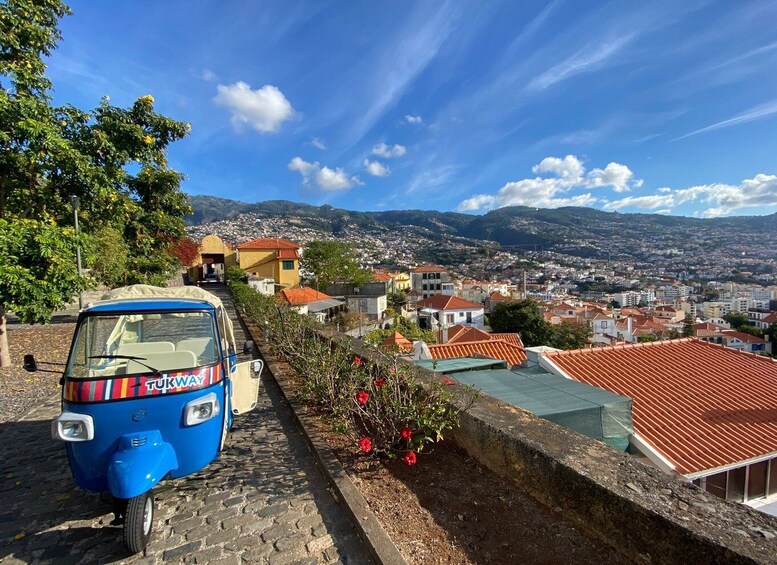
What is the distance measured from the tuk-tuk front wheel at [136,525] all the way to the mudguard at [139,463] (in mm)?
219

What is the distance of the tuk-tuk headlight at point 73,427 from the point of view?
277 centimetres

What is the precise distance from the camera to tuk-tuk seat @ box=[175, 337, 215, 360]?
355 centimetres

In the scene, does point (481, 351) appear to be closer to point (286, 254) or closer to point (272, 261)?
point (286, 254)

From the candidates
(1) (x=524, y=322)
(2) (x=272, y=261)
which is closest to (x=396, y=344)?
(2) (x=272, y=261)

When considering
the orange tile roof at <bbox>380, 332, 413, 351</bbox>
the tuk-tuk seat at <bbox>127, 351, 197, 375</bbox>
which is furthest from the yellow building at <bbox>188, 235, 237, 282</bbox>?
the tuk-tuk seat at <bbox>127, 351, 197, 375</bbox>

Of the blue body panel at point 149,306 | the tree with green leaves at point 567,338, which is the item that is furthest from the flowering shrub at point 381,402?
the tree with green leaves at point 567,338

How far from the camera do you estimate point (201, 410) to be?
3.15 meters

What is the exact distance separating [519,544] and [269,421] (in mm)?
3850

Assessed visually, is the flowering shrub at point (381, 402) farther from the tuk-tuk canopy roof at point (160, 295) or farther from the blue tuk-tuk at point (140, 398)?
the tuk-tuk canopy roof at point (160, 295)

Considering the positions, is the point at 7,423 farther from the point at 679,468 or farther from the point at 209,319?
the point at 679,468

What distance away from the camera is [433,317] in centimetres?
5078

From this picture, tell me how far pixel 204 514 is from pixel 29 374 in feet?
24.3

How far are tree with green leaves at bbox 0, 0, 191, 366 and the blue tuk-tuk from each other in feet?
13.2

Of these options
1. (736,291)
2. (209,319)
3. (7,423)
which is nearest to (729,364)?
(209,319)
